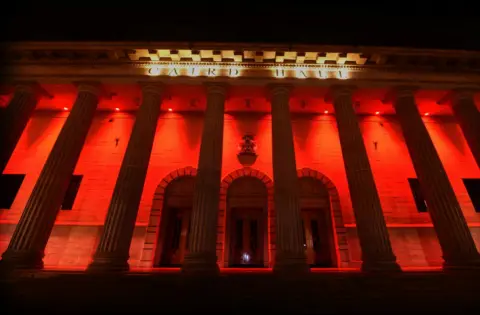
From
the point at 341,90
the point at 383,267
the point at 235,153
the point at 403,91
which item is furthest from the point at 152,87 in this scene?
the point at 403,91

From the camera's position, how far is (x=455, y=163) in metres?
14.0

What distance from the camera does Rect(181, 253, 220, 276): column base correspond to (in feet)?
26.4

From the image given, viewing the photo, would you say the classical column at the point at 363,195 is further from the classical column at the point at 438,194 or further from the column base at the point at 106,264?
the column base at the point at 106,264

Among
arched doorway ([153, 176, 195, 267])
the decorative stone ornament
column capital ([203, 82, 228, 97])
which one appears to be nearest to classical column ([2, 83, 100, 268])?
arched doorway ([153, 176, 195, 267])

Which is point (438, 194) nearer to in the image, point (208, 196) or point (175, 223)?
point (208, 196)

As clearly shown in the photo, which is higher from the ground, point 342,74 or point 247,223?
point 342,74

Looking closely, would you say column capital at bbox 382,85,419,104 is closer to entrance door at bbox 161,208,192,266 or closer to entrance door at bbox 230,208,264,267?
entrance door at bbox 230,208,264,267

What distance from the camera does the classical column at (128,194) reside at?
27.6 ft

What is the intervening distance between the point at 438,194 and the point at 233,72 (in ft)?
32.4

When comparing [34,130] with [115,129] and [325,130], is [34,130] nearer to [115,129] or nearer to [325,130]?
[115,129]

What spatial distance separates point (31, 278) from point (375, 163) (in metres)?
15.2

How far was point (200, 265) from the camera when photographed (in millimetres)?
8273

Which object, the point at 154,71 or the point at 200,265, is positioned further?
the point at 154,71

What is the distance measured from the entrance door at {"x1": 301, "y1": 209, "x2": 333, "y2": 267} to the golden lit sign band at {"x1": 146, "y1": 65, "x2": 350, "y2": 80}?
6824 mm
